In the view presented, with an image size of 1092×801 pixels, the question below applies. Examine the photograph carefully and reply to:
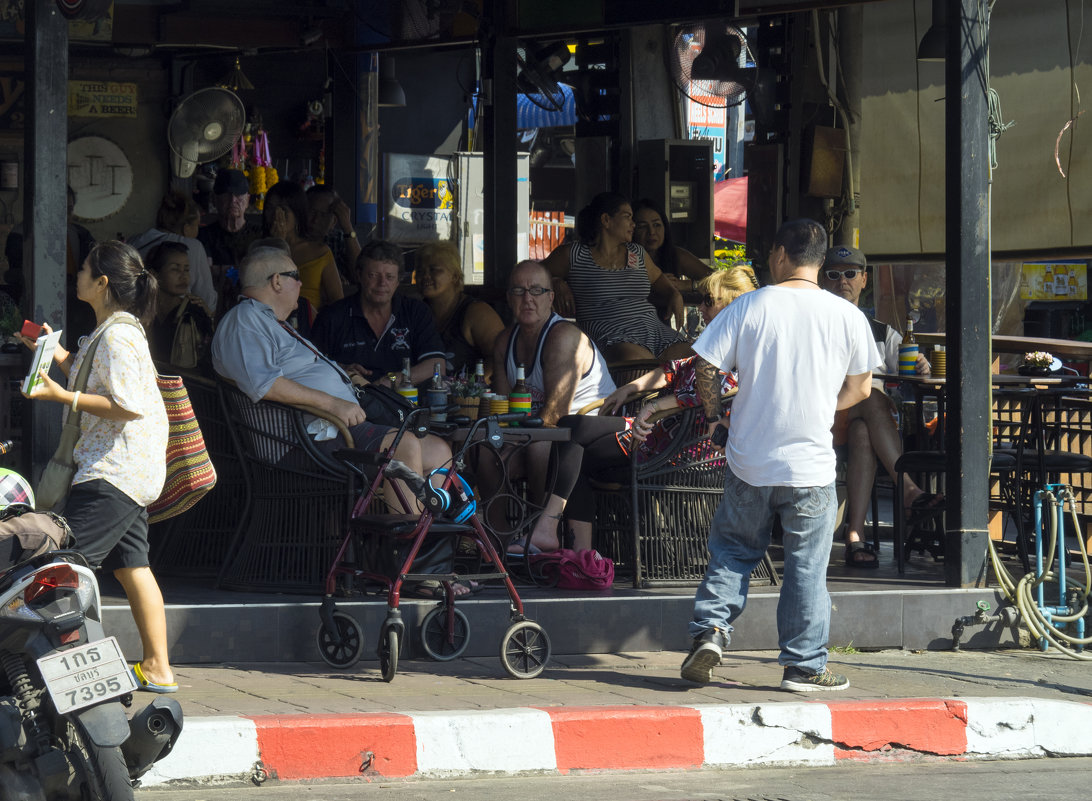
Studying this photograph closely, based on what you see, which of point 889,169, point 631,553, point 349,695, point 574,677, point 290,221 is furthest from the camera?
point 889,169

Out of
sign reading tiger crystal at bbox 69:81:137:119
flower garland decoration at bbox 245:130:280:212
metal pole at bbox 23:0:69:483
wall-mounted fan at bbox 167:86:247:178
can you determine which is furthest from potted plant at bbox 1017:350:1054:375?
sign reading tiger crystal at bbox 69:81:137:119

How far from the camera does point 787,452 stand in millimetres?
5953

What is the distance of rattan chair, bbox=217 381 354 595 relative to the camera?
6.73 metres

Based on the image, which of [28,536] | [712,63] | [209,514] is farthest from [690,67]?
[28,536]

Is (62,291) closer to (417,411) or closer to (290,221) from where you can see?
(417,411)

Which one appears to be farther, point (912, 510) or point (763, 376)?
point (912, 510)

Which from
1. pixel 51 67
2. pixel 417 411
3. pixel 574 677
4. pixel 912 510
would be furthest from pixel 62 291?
pixel 912 510

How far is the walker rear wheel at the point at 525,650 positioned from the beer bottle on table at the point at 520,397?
1.28 meters

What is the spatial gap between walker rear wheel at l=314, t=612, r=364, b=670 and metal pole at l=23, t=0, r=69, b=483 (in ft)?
4.42

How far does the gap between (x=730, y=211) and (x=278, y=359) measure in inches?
518

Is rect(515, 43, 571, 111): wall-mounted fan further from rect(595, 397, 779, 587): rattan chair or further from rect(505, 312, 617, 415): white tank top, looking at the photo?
rect(595, 397, 779, 587): rattan chair

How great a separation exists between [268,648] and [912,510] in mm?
3813

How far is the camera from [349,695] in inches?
225

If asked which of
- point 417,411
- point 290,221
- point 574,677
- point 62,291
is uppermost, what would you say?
point 290,221
